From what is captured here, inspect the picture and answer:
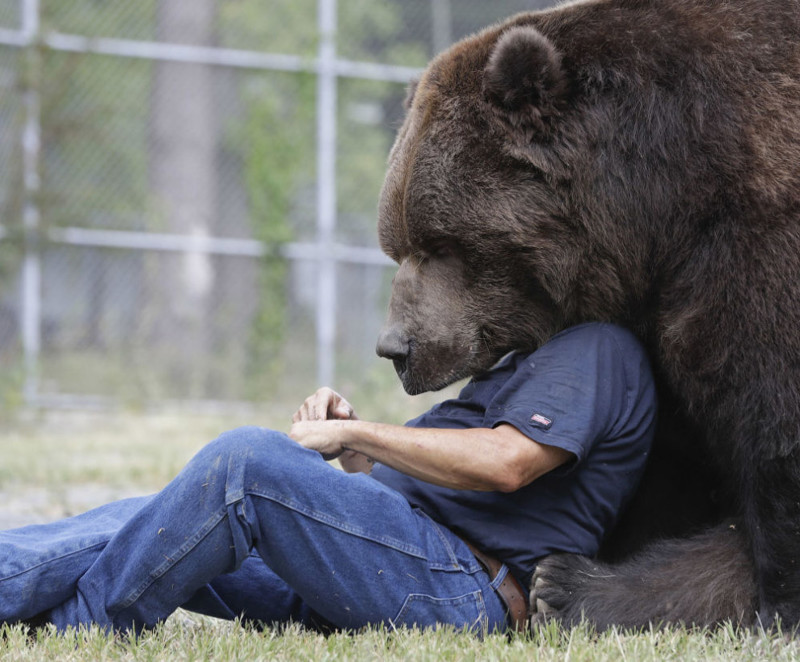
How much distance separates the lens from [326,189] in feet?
34.9

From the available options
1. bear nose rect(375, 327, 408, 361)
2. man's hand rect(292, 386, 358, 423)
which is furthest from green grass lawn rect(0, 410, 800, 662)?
bear nose rect(375, 327, 408, 361)

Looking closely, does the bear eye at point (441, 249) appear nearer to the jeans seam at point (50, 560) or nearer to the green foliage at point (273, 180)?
the jeans seam at point (50, 560)

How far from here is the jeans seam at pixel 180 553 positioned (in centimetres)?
312

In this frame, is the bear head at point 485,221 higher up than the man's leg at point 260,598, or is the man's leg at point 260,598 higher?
the bear head at point 485,221

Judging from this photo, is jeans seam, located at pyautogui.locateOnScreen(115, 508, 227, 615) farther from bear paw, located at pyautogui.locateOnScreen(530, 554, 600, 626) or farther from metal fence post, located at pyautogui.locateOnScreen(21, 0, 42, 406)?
metal fence post, located at pyautogui.locateOnScreen(21, 0, 42, 406)

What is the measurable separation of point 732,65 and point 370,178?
8337 mm

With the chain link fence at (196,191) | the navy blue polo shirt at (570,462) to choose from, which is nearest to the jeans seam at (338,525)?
the navy blue polo shirt at (570,462)

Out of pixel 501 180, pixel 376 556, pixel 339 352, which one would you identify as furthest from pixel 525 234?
pixel 339 352

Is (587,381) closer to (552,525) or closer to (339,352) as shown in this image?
(552,525)

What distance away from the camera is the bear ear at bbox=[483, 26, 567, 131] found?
3521mm

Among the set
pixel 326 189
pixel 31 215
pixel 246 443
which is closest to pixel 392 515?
pixel 246 443

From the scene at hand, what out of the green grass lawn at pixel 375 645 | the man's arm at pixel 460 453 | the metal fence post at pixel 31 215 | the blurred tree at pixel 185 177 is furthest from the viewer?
the blurred tree at pixel 185 177

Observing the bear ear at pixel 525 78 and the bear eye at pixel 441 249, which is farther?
the bear eye at pixel 441 249

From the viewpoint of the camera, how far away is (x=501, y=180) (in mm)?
3703
